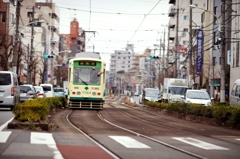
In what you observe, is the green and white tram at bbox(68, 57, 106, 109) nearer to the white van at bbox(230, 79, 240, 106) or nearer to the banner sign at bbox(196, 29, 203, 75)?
the white van at bbox(230, 79, 240, 106)

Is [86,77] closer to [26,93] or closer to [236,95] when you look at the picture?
[26,93]

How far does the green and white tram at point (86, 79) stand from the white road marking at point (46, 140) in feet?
78.9

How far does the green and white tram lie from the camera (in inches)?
1609

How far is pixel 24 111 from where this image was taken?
18469 mm

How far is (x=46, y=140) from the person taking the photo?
1495 centimetres

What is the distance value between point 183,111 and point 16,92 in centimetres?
960

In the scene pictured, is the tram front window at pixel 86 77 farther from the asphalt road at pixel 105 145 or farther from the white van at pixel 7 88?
the asphalt road at pixel 105 145

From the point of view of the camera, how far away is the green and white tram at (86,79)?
134ft

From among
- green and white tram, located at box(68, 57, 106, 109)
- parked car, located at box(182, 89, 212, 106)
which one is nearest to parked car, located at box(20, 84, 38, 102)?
green and white tram, located at box(68, 57, 106, 109)

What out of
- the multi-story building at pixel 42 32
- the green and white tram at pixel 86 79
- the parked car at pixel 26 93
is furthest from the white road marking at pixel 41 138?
the multi-story building at pixel 42 32

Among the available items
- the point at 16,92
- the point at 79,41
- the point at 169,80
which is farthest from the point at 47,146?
the point at 79,41

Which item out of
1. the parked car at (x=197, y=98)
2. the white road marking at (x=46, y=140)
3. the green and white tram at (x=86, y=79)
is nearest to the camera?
the white road marking at (x=46, y=140)

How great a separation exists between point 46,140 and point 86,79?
85.9ft

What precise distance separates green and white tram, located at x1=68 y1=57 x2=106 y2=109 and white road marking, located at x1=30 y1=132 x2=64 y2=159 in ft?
78.9
